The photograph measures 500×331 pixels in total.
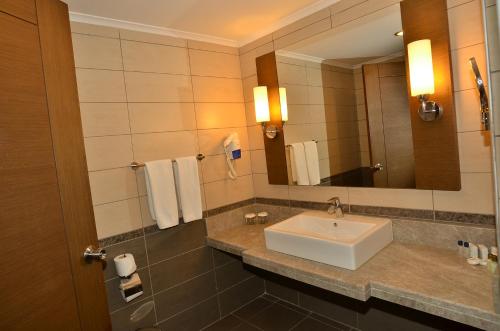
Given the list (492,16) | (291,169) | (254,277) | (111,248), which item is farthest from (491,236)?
(111,248)

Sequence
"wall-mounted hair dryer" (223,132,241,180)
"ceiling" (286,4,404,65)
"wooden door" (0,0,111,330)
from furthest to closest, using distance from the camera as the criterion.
Result: "wall-mounted hair dryer" (223,132,241,180) < "ceiling" (286,4,404,65) < "wooden door" (0,0,111,330)

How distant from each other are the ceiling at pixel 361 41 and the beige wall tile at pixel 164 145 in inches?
40.7

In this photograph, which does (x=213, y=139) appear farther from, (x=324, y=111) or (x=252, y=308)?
(x=252, y=308)

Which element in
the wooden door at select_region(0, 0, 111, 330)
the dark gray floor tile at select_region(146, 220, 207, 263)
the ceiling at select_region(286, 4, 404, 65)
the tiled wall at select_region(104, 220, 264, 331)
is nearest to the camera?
the wooden door at select_region(0, 0, 111, 330)

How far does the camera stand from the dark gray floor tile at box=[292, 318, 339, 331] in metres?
2.23

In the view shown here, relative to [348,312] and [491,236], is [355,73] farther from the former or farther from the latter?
[348,312]

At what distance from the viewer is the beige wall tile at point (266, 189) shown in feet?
8.06

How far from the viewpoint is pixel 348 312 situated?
2.21 m

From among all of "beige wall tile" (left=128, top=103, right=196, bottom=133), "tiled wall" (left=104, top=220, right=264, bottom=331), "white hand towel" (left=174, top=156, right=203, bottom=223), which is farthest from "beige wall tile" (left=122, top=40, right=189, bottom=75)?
"tiled wall" (left=104, top=220, right=264, bottom=331)

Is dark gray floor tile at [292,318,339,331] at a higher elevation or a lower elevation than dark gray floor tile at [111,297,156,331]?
lower

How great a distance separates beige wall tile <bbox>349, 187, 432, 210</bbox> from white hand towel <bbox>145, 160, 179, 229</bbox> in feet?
3.92

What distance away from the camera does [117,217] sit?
6.25 ft

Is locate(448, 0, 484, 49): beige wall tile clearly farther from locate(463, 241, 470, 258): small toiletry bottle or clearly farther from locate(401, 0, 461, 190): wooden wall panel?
locate(463, 241, 470, 258): small toiletry bottle

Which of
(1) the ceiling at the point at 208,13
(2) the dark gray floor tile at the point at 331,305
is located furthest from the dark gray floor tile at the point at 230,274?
(1) the ceiling at the point at 208,13
